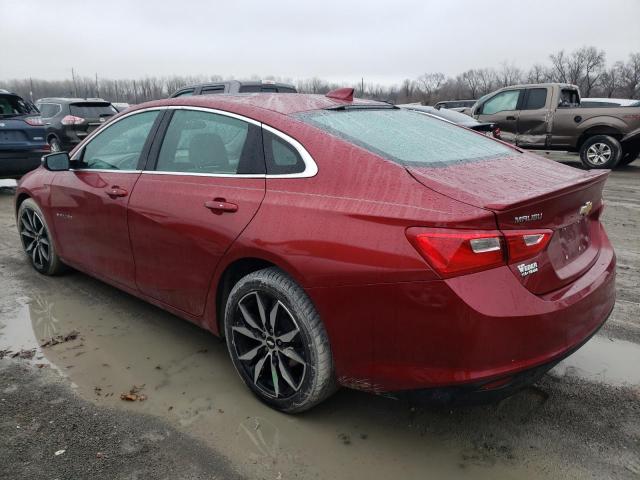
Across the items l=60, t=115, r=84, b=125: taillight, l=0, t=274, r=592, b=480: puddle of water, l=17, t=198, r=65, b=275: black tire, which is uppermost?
l=60, t=115, r=84, b=125: taillight

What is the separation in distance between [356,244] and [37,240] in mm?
3576

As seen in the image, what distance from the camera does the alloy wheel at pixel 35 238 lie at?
449cm

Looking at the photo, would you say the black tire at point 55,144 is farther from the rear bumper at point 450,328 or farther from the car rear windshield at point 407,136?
the rear bumper at point 450,328

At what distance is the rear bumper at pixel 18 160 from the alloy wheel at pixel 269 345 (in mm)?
7285

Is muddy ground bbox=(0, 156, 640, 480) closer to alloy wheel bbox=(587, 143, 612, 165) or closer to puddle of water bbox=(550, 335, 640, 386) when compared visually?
puddle of water bbox=(550, 335, 640, 386)

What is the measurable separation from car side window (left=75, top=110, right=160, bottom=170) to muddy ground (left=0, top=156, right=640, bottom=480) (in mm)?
1189

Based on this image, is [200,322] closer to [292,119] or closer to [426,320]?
[292,119]

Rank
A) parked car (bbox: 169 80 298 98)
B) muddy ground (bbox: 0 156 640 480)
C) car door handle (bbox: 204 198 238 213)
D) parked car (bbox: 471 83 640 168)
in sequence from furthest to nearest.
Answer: parked car (bbox: 471 83 640 168)
parked car (bbox: 169 80 298 98)
car door handle (bbox: 204 198 238 213)
muddy ground (bbox: 0 156 640 480)

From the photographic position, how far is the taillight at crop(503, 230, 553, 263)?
203 centimetres

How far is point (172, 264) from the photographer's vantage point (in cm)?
306

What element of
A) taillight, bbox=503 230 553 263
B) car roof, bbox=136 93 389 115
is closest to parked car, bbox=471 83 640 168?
car roof, bbox=136 93 389 115

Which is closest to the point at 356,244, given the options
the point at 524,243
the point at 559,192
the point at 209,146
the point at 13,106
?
the point at 524,243

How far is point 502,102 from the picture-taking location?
12.1 metres

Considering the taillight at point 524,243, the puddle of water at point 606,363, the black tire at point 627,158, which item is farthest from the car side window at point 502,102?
the taillight at point 524,243
